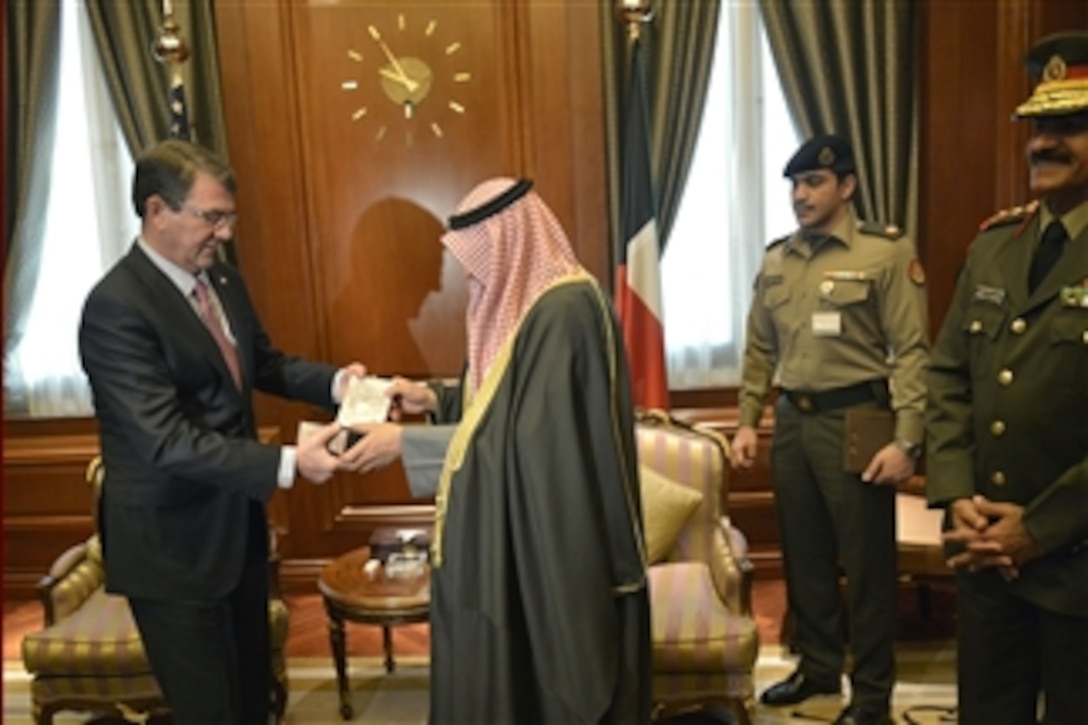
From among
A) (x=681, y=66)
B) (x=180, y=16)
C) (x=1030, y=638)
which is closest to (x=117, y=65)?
(x=180, y=16)

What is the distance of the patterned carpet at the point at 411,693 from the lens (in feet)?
9.38

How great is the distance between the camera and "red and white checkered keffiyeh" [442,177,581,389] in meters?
1.75

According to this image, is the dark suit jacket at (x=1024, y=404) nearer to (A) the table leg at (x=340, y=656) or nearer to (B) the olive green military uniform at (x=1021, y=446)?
(B) the olive green military uniform at (x=1021, y=446)

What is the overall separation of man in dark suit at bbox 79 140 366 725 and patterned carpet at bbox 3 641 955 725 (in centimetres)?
95

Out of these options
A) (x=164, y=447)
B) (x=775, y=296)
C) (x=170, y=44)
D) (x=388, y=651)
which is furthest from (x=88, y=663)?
(x=775, y=296)

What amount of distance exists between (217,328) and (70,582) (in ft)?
4.08

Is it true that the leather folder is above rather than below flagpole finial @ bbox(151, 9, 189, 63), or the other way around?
below

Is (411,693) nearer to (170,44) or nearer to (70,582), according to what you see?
(70,582)

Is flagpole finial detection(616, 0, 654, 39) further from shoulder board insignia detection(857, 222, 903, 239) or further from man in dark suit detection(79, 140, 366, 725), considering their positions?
man in dark suit detection(79, 140, 366, 725)

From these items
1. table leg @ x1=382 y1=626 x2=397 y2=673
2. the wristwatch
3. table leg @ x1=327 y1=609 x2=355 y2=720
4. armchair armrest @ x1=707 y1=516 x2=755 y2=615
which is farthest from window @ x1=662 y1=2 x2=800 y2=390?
table leg @ x1=327 y1=609 x2=355 y2=720

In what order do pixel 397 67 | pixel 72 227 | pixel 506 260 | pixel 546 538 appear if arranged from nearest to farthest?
1. pixel 546 538
2. pixel 506 260
3. pixel 397 67
4. pixel 72 227

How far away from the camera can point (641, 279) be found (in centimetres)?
348

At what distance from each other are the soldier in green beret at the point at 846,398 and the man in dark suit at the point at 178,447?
141 centimetres

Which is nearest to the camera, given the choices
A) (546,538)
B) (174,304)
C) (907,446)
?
(546,538)
